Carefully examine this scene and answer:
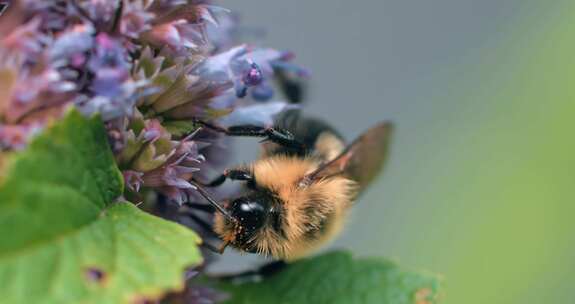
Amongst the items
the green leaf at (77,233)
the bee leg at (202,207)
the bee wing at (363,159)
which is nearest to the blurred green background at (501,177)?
the bee wing at (363,159)

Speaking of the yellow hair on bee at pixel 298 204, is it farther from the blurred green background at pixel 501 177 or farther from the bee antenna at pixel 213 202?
the blurred green background at pixel 501 177

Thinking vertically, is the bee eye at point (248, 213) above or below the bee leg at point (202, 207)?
above

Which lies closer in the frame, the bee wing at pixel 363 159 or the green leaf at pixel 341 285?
the bee wing at pixel 363 159

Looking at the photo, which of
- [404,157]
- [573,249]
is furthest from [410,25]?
[573,249]

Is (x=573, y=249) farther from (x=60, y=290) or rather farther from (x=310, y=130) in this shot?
(x=60, y=290)

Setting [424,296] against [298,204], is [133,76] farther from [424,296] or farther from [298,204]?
[424,296]

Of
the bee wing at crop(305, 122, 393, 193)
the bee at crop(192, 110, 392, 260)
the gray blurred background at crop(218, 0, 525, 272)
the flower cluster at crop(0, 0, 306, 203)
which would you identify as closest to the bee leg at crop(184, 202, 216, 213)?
the bee at crop(192, 110, 392, 260)

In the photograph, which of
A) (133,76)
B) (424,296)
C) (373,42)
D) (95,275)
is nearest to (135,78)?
(133,76)
